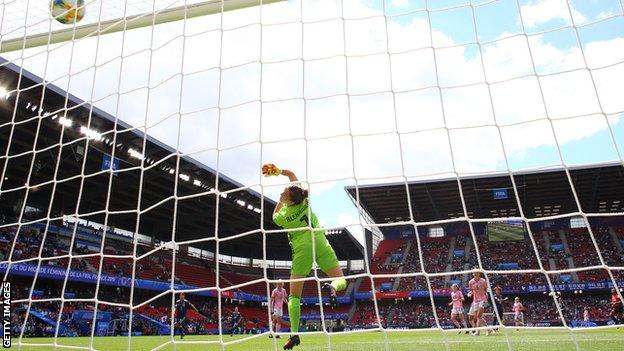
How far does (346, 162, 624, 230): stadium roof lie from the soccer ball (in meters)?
19.6

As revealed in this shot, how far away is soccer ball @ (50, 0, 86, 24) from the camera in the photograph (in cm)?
467

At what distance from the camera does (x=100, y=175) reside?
22594 millimetres

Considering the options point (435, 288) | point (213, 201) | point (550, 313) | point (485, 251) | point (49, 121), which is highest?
point (49, 121)

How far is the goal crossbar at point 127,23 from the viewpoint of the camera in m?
4.36

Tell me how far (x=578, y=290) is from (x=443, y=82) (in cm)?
2776

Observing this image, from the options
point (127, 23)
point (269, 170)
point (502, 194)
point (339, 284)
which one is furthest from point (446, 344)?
point (502, 194)

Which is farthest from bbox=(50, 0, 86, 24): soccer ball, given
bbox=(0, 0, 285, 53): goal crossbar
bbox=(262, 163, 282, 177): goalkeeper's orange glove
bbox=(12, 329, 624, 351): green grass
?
bbox=(12, 329, 624, 351): green grass

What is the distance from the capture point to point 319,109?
3.94 metres

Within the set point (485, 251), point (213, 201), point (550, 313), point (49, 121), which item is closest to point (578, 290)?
point (550, 313)

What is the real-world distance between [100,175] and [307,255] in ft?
68.3

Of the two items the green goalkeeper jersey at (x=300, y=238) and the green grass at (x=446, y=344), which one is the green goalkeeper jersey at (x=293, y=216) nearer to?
the green goalkeeper jersey at (x=300, y=238)

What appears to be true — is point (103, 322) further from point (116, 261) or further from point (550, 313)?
point (550, 313)

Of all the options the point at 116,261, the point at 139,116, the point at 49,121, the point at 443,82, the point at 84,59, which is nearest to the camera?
the point at 443,82

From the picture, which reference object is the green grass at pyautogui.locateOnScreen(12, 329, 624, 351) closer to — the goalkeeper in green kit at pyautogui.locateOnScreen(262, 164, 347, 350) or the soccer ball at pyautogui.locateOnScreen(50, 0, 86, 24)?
the goalkeeper in green kit at pyautogui.locateOnScreen(262, 164, 347, 350)
